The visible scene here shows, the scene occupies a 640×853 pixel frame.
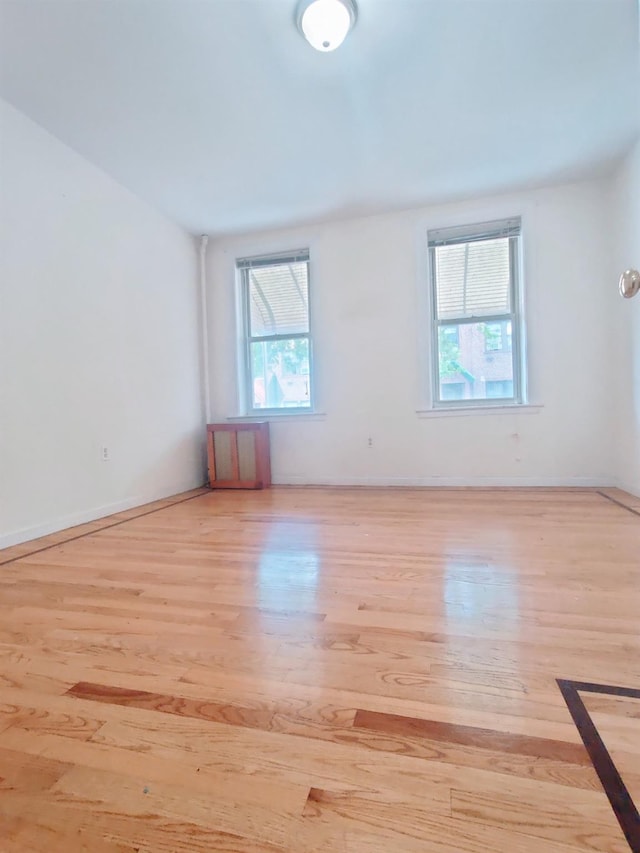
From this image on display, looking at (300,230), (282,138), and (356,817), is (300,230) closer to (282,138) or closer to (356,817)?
(282,138)

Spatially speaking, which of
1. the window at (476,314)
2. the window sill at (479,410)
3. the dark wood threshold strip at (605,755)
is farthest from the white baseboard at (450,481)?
the dark wood threshold strip at (605,755)

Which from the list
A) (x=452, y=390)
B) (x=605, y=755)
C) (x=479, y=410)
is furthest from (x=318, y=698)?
(x=452, y=390)

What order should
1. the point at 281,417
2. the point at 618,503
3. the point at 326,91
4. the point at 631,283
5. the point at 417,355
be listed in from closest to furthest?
the point at 326,91 → the point at 631,283 → the point at 618,503 → the point at 417,355 → the point at 281,417

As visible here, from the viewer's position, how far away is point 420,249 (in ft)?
12.8

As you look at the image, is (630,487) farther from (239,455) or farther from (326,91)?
(326,91)

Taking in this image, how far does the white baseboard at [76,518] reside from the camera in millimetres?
2383

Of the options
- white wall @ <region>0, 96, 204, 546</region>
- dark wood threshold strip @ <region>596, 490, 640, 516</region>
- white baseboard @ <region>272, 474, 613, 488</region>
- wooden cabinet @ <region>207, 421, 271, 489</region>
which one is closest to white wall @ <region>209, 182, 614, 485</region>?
white baseboard @ <region>272, 474, 613, 488</region>

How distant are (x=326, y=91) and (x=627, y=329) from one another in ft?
9.30

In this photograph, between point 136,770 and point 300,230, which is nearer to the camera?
point 136,770

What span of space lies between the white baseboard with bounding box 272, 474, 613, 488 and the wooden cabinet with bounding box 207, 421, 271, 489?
296 mm

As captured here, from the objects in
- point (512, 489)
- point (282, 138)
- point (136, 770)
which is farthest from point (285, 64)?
point (512, 489)

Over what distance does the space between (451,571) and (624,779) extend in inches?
41.0

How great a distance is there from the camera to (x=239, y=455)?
415 centimetres

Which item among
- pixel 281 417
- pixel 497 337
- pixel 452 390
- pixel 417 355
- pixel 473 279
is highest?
pixel 473 279
